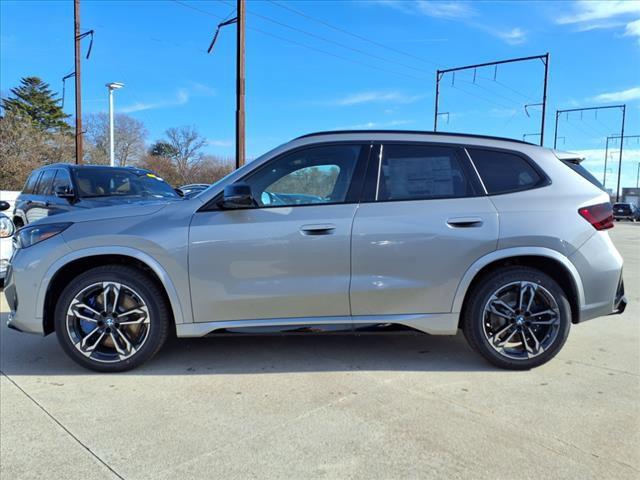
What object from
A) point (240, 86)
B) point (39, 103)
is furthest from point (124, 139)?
point (240, 86)

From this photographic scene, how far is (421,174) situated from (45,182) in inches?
268

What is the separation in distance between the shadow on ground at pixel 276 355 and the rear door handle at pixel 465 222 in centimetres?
115

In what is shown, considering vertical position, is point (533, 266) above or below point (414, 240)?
below

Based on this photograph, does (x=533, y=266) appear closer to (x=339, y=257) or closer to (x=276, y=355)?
(x=339, y=257)

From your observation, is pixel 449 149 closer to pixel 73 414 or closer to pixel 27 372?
pixel 73 414

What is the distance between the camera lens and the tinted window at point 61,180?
7.21 metres

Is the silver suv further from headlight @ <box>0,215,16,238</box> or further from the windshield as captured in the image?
the windshield

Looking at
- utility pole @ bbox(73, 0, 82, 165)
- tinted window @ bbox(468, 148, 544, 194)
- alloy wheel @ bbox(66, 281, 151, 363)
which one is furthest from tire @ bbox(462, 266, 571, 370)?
utility pole @ bbox(73, 0, 82, 165)

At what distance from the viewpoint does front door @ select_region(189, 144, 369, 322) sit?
11.3 ft

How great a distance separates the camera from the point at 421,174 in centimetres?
368

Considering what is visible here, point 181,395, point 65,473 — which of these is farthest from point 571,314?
point 65,473

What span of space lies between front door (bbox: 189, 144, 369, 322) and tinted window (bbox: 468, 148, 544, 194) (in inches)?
40.3

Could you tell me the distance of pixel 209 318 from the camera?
11.6 feet

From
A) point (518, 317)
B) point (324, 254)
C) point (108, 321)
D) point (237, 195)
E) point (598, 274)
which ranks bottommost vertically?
point (108, 321)
